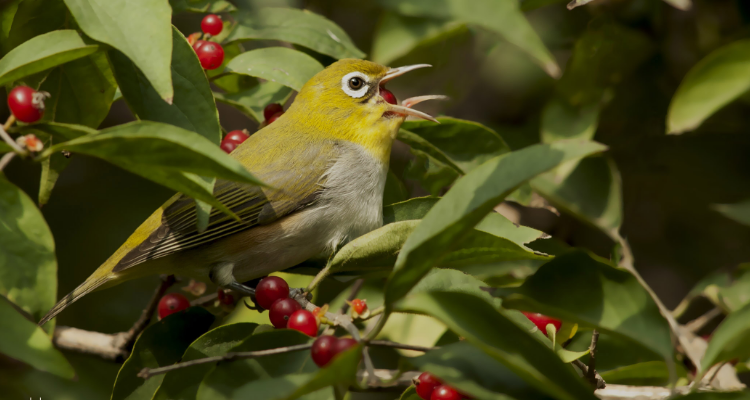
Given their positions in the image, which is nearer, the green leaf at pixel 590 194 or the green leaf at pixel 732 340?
the green leaf at pixel 732 340

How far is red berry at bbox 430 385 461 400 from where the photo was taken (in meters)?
2.06

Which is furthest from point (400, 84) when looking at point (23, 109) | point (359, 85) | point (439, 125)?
point (23, 109)

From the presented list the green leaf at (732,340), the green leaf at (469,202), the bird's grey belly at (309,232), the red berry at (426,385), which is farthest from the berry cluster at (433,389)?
the bird's grey belly at (309,232)

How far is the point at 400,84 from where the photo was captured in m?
5.10

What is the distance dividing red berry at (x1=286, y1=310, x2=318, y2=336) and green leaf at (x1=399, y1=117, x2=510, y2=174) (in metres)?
1.14

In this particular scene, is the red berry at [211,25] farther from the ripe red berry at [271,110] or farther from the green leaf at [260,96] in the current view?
the ripe red berry at [271,110]

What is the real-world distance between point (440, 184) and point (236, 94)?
115cm

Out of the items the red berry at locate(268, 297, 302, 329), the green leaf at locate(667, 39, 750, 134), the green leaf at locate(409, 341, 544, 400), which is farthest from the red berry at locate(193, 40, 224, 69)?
the green leaf at locate(667, 39, 750, 134)

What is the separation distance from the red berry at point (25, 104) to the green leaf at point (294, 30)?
1080mm

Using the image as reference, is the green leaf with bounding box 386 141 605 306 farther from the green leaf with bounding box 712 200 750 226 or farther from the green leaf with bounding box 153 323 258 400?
the green leaf with bounding box 712 200 750 226

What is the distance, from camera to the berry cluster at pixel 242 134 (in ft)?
10.6

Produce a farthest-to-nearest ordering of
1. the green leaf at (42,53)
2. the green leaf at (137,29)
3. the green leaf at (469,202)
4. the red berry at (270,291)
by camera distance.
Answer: the red berry at (270,291) < the green leaf at (42,53) < the green leaf at (137,29) < the green leaf at (469,202)

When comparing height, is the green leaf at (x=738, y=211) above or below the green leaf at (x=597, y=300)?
below

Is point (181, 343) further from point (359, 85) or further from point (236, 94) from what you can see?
point (359, 85)
